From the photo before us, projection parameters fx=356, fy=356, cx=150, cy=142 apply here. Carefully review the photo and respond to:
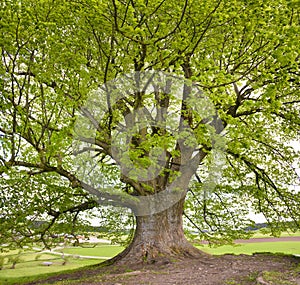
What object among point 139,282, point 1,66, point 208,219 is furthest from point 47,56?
point 208,219

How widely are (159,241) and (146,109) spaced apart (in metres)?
5.20

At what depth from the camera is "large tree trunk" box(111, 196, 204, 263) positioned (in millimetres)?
→ 13148

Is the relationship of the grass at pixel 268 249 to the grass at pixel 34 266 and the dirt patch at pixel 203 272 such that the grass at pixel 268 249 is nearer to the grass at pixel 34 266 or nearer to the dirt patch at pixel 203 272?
the grass at pixel 34 266

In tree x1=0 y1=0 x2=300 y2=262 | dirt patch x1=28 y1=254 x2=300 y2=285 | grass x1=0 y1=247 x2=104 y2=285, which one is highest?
tree x1=0 y1=0 x2=300 y2=262

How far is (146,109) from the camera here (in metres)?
14.4

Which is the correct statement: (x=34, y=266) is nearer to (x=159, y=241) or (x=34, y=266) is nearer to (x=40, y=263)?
(x=40, y=263)

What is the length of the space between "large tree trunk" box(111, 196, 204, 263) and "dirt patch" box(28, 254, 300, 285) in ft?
2.61

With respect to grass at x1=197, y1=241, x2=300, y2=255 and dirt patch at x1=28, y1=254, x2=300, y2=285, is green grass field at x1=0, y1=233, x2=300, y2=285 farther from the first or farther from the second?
dirt patch at x1=28, y1=254, x2=300, y2=285

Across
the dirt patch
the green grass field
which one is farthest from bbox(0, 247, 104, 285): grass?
the dirt patch

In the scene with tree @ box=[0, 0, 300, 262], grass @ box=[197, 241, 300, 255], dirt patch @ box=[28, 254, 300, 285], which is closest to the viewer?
dirt patch @ box=[28, 254, 300, 285]

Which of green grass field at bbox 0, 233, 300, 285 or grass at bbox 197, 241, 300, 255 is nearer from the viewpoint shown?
green grass field at bbox 0, 233, 300, 285

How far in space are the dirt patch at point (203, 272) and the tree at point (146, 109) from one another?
4.88ft

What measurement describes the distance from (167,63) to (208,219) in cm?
943

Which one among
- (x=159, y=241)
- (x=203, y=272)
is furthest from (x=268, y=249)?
(x=203, y=272)
